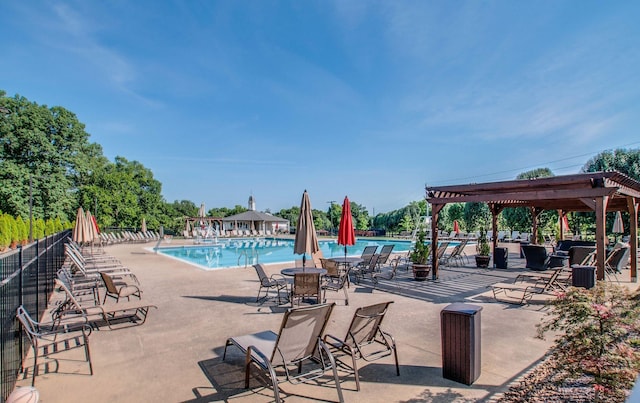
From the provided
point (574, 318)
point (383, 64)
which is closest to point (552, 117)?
point (383, 64)

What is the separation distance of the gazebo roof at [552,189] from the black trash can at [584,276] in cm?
168

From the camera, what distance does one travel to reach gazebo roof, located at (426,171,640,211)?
7.43m

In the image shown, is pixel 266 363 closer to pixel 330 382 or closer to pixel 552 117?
pixel 330 382

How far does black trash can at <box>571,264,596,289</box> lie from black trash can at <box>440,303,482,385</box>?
492 cm

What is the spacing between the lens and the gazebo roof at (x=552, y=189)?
7430 mm

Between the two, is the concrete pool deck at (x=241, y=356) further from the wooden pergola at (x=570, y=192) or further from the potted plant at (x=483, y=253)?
the potted plant at (x=483, y=253)

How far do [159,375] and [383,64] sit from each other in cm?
1638

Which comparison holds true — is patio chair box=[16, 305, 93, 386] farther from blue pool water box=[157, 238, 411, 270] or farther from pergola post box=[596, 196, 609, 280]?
pergola post box=[596, 196, 609, 280]

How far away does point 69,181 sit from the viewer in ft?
94.0

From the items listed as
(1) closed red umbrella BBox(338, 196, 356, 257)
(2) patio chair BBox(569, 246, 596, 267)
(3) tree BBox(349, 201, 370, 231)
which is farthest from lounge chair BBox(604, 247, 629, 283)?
(3) tree BBox(349, 201, 370, 231)

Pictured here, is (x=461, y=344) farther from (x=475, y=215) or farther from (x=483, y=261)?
(x=475, y=215)

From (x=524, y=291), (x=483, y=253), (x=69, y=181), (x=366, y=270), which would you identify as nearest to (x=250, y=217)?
(x=69, y=181)

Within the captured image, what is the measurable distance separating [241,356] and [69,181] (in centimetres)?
3237

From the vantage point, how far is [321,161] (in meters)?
35.3
